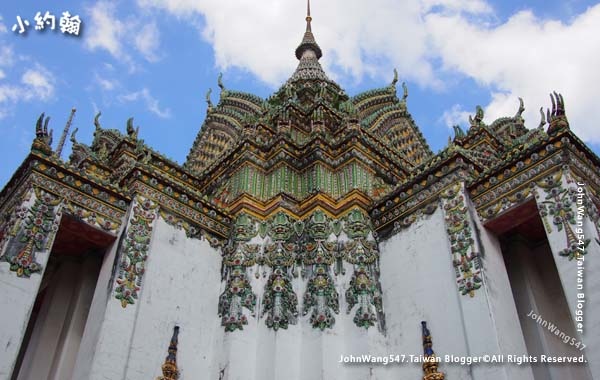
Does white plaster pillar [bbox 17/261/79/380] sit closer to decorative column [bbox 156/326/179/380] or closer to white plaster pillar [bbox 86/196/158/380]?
white plaster pillar [bbox 86/196/158/380]

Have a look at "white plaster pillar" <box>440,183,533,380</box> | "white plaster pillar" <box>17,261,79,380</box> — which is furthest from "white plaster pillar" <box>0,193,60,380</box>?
"white plaster pillar" <box>440,183,533,380</box>

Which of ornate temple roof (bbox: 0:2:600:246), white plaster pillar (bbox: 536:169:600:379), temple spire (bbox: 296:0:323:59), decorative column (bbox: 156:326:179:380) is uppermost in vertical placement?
temple spire (bbox: 296:0:323:59)

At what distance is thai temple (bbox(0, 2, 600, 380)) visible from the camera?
23.8 feet

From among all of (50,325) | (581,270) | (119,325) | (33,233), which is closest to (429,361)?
(581,270)

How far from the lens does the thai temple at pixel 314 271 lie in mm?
7246

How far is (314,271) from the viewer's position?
30.5 feet

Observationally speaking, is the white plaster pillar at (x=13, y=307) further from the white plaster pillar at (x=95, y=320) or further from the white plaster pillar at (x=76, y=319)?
the white plaster pillar at (x=76, y=319)

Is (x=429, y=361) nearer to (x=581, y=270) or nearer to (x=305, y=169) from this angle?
(x=581, y=270)

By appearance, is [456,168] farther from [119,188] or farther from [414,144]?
[414,144]

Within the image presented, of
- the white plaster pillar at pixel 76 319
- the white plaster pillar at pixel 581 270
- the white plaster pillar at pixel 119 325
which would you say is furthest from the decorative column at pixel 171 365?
the white plaster pillar at pixel 581 270

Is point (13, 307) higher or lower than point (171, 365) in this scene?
higher

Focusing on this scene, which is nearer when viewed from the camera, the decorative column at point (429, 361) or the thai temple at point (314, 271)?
the thai temple at point (314, 271)

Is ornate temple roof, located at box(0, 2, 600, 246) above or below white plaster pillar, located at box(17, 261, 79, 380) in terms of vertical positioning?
above

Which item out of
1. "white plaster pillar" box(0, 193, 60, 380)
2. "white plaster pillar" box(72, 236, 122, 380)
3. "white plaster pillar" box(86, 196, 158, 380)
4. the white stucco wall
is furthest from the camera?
the white stucco wall
